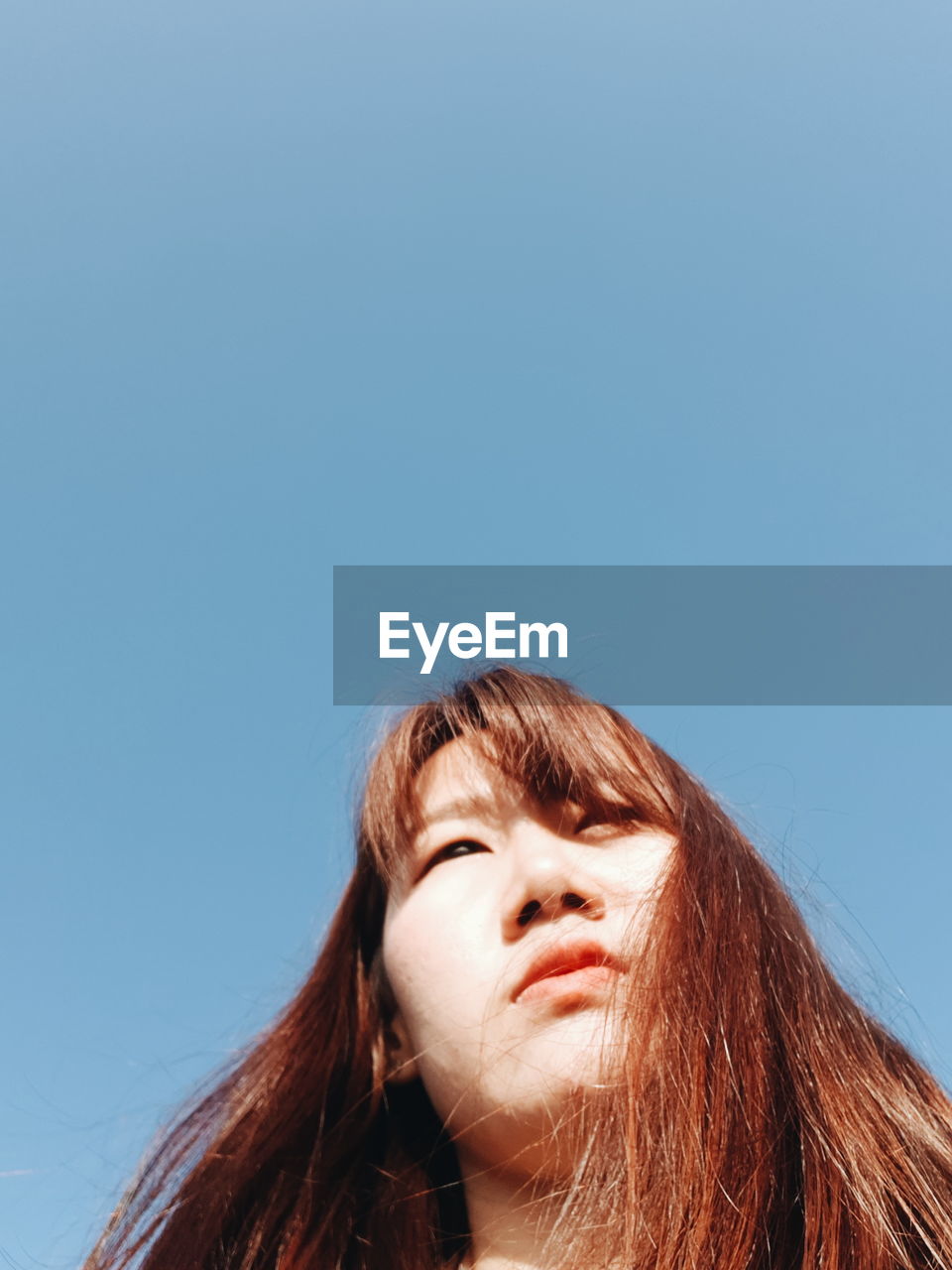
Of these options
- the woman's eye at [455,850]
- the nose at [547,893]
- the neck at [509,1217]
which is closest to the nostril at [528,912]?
the nose at [547,893]

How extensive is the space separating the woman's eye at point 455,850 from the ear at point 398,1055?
267mm

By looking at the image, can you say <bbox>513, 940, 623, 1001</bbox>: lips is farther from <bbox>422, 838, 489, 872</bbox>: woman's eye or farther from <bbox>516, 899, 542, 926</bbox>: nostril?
<bbox>422, 838, 489, 872</bbox>: woman's eye

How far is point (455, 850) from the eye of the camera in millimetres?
1614

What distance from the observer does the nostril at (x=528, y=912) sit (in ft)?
4.58

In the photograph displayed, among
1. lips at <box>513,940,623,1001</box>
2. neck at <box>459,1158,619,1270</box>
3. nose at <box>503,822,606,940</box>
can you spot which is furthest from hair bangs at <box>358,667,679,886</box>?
neck at <box>459,1158,619,1270</box>

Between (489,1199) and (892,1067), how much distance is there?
1.88 feet

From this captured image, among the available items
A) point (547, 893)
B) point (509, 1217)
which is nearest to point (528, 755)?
point (547, 893)

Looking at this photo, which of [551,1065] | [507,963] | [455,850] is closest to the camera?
[551,1065]

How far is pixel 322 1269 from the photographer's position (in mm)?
1420

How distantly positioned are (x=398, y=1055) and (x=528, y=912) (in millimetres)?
450

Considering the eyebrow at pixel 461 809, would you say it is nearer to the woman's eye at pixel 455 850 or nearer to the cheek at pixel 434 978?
the woman's eye at pixel 455 850

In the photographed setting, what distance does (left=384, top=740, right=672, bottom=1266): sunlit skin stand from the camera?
1271 mm

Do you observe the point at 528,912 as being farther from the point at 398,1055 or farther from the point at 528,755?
the point at 398,1055

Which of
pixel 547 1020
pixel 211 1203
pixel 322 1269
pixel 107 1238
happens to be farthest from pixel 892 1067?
pixel 107 1238
